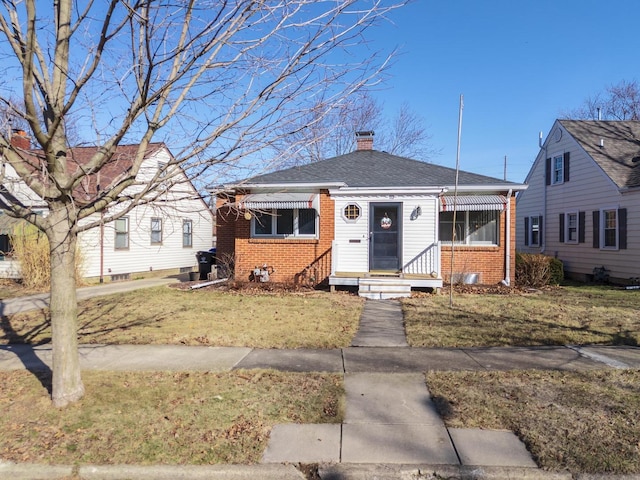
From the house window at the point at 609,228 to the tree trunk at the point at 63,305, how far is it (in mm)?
16287

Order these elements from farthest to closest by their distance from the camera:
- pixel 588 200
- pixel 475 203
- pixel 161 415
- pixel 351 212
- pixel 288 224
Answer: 1. pixel 588 200
2. pixel 288 224
3. pixel 351 212
4. pixel 475 203
5. pixel 161 415

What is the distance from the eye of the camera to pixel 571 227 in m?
17.8

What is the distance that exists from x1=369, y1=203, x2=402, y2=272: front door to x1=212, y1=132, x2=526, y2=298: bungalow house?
0.03m

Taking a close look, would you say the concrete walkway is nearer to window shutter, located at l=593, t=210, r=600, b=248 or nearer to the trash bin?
the trash bin

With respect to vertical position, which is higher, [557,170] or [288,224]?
[557,170]

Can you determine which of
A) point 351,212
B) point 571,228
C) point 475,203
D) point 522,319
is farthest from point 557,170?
point 522,319

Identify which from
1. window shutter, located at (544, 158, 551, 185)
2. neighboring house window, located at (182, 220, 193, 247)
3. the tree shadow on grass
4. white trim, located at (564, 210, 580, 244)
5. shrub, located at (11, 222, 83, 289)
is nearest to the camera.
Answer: the tree shadow on grass

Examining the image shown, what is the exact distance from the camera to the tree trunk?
4.19 m

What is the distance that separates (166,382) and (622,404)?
475cm

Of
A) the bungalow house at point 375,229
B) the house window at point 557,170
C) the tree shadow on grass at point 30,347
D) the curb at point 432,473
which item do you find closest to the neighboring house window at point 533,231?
the house window at point 557,170

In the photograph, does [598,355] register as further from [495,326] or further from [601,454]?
[601,454]

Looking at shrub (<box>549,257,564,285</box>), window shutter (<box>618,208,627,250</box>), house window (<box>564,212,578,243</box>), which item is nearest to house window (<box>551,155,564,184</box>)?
house window (<box>564,212,578,243</box>)

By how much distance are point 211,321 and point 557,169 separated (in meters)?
16.6

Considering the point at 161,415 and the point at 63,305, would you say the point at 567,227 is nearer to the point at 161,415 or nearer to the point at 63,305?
the point at 161,415
